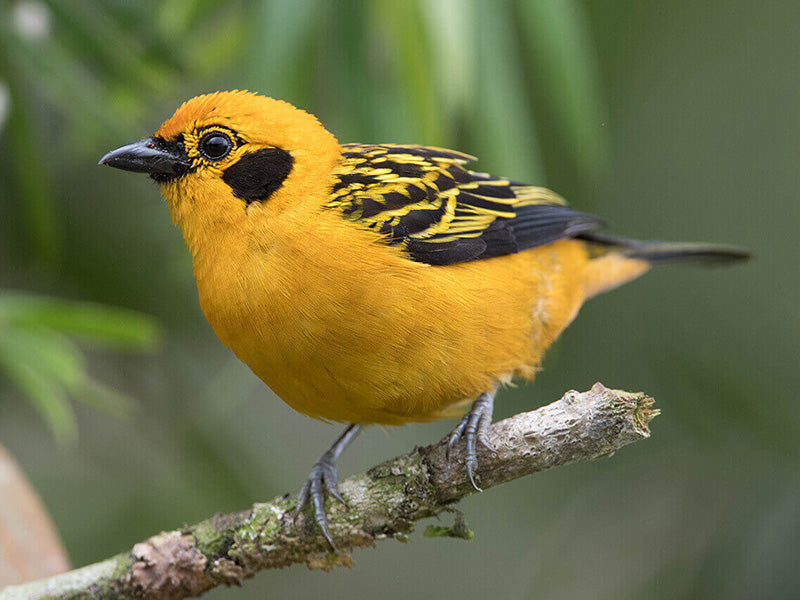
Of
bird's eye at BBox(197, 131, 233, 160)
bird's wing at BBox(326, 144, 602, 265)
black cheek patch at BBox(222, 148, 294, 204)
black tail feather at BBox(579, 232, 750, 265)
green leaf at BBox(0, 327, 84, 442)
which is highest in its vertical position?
bird's eye at BBox(197, 131, 233, 160)

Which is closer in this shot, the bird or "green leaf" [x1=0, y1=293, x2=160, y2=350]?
the bird

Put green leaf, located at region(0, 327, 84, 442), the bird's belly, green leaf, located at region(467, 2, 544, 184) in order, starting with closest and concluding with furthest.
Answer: the bird's belly → green leaf, located at region(0, 327, 84, 442) → green leaf, located at region(467, 2, 544, 184)

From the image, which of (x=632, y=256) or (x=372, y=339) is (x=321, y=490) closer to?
(x=372, y=339)

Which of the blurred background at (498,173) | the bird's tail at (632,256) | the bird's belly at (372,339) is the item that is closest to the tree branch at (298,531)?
the bird's belly at (372,339)

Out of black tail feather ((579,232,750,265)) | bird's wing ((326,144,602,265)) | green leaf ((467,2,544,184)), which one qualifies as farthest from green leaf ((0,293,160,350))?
black tail feather ((579,232,750,265))

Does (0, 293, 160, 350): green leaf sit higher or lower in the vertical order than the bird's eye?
lower

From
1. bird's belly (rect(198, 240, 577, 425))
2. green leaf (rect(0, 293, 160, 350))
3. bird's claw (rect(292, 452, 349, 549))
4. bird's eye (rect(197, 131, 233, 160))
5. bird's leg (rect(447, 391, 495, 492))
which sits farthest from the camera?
green leaf (rect(0, 293, 160, 350))

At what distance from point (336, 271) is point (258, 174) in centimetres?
50

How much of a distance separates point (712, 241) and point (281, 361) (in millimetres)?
5233

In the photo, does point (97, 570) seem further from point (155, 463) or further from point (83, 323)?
point (155, 463)

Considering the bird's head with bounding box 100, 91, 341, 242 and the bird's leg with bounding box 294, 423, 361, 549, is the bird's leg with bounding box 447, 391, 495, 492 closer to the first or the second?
the bird's leg with bounding box 294, 423, 361, 549

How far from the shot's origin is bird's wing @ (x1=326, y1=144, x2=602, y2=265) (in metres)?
3.58

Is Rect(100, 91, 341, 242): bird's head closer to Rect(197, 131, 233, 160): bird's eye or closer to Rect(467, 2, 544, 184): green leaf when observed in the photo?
Rect(197, 131, 233, 160): bird's eye

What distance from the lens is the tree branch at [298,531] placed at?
315 centimetres
